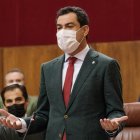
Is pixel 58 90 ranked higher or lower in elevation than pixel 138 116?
higher

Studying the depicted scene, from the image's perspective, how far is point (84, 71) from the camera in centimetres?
142

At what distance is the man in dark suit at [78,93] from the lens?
1.38 meters

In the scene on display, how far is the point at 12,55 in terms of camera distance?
11.4ft

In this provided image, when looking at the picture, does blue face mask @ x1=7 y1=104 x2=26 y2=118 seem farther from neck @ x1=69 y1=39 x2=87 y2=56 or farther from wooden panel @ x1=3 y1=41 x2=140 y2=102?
wooden panel @ x1=3 y1=41 x2=140 y2=102

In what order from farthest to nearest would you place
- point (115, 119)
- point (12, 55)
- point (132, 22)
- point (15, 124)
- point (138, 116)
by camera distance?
point (12, 55) < point (132, 22) < point (138, 116) < point (15, 124) < point (115, 119)

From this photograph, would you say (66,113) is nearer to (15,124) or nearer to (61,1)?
(15,124)

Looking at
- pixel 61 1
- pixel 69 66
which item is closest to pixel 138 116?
pixel 69 66

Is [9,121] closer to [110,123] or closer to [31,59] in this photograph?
[110,123]

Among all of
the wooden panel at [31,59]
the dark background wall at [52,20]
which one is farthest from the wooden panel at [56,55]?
the dark background wall at [52,20]

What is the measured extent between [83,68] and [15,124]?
0.28 m

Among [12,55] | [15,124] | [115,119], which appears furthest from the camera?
[12,55]

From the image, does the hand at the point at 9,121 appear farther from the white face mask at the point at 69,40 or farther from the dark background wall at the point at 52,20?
the dark background wall at the point at 52,20

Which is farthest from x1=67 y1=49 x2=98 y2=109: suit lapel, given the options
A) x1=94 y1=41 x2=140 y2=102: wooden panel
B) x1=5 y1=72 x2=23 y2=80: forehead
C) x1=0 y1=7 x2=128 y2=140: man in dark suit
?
x1=94 y1=41 x2=140 y2=102: wooden panel

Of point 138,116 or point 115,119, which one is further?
point 138,116
